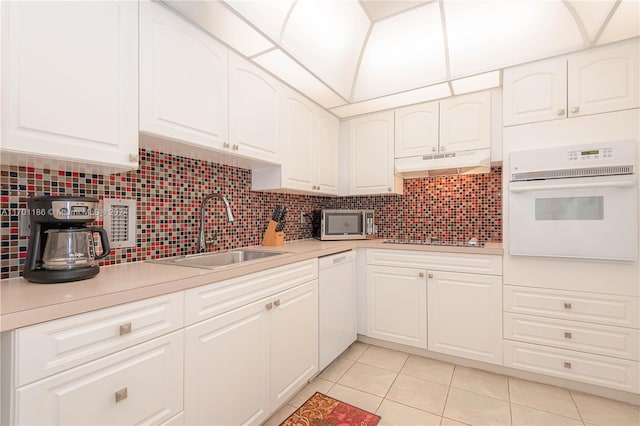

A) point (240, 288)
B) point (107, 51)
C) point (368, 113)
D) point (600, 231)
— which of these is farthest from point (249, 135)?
point (600, 231)

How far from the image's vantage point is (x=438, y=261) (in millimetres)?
2293

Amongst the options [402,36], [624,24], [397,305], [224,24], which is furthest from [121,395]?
[624,24]

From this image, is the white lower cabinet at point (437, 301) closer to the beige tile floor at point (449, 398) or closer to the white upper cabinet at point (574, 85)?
the beige tile floor at point (449, 398)

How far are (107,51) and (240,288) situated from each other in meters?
1.15

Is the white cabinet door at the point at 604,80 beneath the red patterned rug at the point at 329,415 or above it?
above

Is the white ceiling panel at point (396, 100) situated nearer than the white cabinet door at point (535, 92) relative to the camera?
No

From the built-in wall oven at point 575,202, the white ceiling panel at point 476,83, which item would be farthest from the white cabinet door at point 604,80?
the white ceiling panel at point 476,83

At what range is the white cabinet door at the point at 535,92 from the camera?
1956 mm

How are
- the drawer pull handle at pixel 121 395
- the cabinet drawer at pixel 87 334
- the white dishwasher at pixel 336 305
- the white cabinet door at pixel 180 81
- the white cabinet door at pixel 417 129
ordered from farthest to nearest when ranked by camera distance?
1. the white cabinet door at pixel 417 129
2. the white dishwasher at pixel 336 305
3. the white cabinet door at pixel 180 81
4. the drawer pull handle at pixel 121 395
5. the cabinet drawer at pixel 87 334

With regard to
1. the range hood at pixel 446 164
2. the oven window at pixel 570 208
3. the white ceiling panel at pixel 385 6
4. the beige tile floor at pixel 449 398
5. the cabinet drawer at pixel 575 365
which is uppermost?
the white ceiling panel at pixel 385 6

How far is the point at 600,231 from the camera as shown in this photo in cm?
182

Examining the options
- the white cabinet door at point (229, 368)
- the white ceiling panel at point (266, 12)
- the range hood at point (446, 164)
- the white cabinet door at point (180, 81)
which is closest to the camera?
the white cabinet door at point (229, 368)

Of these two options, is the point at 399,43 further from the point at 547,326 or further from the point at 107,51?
the point at 547,326

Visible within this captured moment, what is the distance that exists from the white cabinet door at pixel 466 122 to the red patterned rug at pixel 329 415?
2.07 metres
